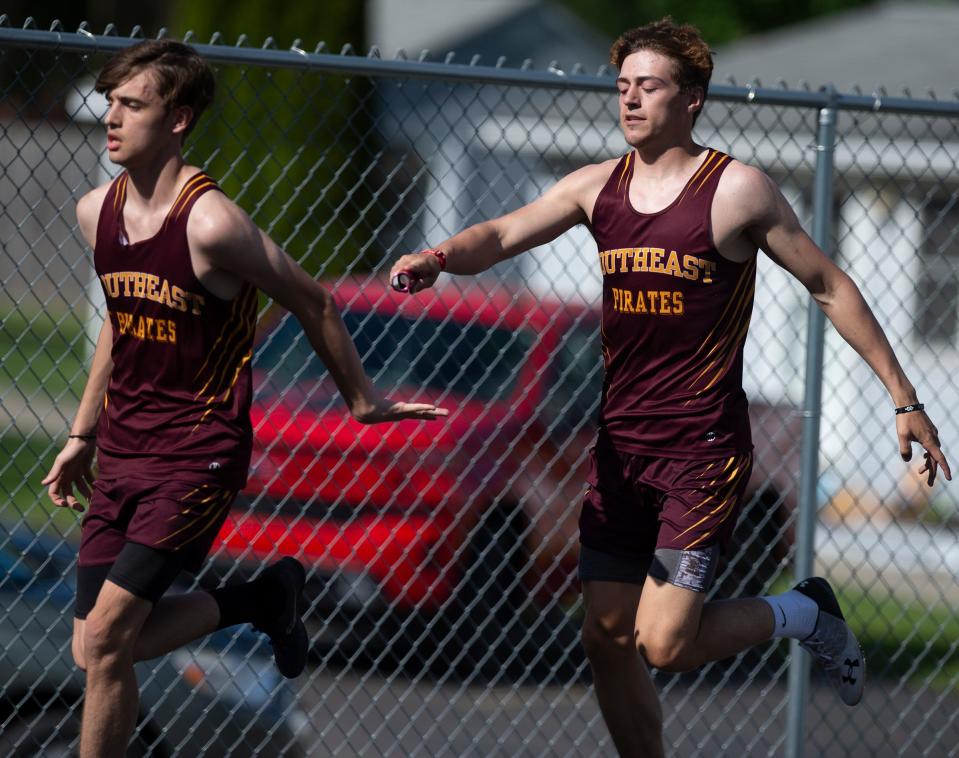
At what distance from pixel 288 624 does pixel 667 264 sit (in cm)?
150

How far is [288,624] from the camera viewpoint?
3912 mm

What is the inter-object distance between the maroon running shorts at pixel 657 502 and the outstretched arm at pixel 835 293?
17.1 inches

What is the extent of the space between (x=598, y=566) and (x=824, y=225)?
1445 millimetres

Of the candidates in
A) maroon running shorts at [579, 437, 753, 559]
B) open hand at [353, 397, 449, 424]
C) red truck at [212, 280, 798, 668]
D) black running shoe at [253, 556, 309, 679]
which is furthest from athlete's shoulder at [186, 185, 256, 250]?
red truck at [212, 280, 798, 668]

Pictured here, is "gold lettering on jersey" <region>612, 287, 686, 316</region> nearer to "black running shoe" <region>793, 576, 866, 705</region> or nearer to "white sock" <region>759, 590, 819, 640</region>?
"white sock" <region>759, 590, 819, 640</region>

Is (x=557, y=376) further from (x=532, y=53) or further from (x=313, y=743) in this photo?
(x=532, y=53)

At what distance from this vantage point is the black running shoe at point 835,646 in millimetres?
3988

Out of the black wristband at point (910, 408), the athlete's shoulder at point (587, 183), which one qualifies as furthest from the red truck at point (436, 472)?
the black wristband at point (910, 408)

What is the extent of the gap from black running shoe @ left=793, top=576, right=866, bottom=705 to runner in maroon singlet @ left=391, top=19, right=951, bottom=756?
206 millimetres

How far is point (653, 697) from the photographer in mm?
3953

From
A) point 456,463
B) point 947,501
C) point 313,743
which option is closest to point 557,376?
point 456,463

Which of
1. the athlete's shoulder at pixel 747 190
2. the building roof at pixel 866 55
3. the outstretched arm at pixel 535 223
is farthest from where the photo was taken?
the building roof at pixel 866 55

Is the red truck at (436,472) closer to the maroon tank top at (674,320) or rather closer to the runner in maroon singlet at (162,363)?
the maroon tank top at (674,320)

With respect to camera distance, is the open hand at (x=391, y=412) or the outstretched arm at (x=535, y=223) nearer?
the open hand at (x=391, y=412)
